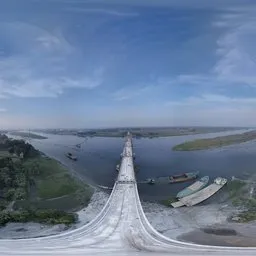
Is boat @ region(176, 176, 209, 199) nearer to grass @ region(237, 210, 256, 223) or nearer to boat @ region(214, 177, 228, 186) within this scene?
boat @ region(214, 177, 228, 186)

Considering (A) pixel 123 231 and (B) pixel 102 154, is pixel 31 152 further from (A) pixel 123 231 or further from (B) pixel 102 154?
(A) pixel 123 231

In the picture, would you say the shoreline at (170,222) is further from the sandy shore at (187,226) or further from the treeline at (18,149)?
the treeline at (18,149)

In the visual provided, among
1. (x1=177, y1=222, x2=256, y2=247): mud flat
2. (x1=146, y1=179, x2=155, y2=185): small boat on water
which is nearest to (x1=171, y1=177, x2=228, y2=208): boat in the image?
(x1=177, y1=222, x2=256, y2=247): mud flat

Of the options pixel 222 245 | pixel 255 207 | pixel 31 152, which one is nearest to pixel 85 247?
pixel 222 245

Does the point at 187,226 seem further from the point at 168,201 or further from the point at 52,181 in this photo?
the point at 52,181

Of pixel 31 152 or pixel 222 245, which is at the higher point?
Answer: pixel 31 152

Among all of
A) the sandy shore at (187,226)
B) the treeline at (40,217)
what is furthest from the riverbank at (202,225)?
the treeline at (40,217)

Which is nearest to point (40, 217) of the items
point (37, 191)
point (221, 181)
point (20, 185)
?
point (37, 191)
